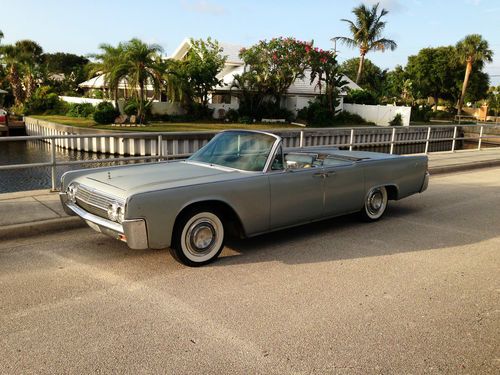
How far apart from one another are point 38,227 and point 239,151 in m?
2.74

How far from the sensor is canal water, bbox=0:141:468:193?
51.2 feet

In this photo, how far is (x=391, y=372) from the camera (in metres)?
3.02

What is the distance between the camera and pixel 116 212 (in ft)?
14.6

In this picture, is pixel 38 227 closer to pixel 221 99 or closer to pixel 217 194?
pixel 217 194

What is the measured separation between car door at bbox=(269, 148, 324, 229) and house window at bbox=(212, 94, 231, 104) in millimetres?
35516

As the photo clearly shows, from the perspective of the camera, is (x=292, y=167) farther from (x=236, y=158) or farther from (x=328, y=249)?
(x=328, y=249)

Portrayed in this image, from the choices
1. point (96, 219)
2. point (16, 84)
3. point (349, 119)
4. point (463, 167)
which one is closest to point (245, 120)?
point (349, 119)

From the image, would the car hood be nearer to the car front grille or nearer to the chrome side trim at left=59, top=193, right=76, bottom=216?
the car front grille

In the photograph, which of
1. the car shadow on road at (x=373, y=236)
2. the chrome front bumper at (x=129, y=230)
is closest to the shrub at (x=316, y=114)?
the car shadow on road at (x=373, y=236)

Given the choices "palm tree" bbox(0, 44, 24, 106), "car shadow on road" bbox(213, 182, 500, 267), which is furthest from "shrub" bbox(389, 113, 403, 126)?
"palm tree" bbox(0, 44, 24, 106)

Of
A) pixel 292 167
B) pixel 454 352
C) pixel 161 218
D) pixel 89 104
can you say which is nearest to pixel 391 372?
pixel 454 352

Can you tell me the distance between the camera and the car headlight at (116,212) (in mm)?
4375

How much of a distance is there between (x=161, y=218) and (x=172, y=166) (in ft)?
4.57

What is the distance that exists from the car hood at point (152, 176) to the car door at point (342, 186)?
136 centimetres
